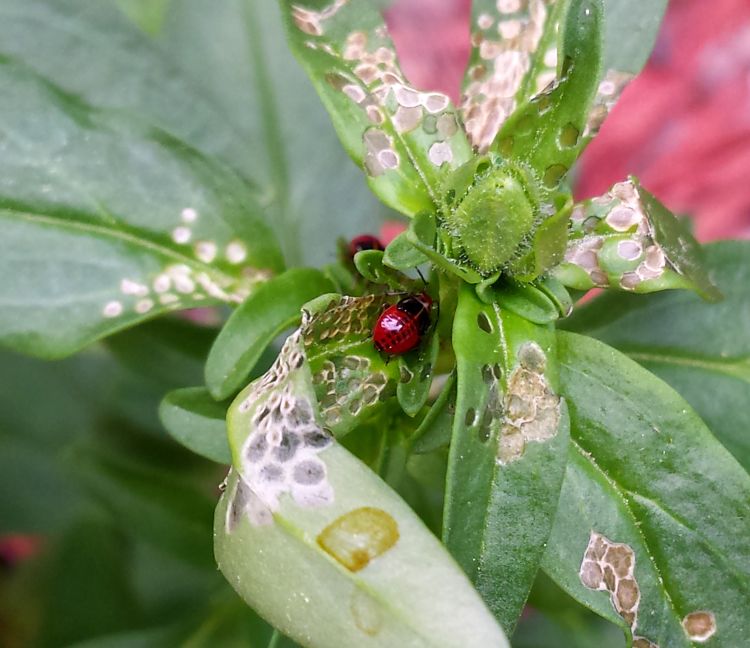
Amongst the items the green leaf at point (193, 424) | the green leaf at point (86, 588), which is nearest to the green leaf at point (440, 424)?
the green leaf at point (193, 424)

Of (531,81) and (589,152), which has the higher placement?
(531,81)

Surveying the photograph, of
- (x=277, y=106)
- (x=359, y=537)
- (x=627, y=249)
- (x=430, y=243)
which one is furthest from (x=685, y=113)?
(x=359, y=537)

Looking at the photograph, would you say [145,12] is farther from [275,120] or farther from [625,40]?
A: [625,40]

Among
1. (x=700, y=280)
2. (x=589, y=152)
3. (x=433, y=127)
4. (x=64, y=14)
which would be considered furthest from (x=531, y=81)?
(x=589, y=152)

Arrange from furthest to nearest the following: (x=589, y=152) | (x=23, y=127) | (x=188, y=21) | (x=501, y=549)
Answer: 1. (x=589, y=152)
2. (x=188, y=21)
3. (x=23, y=127)
4. (x=501, y=549)

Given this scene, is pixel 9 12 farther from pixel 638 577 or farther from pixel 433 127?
pixel 638 577

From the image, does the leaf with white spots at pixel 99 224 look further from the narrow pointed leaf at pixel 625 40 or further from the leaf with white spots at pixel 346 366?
the narrow pointed leaf at pixel 625 40

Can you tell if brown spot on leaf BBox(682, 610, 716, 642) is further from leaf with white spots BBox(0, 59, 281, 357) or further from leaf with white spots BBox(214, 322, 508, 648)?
leaf with white spots BBox(0, 59, 281, 357)
